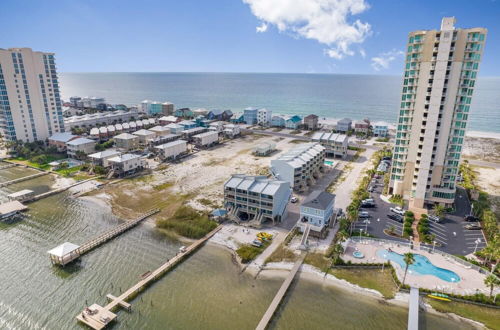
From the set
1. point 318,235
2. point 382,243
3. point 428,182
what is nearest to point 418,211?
point 428,182

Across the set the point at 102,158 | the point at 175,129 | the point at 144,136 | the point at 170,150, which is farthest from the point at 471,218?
the point at 175,129

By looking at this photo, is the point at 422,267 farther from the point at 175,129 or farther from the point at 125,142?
the point at 175,129

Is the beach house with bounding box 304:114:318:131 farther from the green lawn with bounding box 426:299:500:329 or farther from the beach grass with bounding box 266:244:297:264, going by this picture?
the green lawn with bounding box 426:299:500:329

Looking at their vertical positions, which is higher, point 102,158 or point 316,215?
point 102,158

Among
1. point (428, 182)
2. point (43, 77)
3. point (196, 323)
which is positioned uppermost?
point (43, 77)

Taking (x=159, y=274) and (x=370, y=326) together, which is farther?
(x=159, y=274)

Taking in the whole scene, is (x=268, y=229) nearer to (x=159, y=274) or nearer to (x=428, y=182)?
(x=159, y=274)

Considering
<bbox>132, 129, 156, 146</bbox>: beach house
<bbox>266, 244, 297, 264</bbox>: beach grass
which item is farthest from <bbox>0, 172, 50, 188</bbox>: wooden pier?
<bbox>266, 244, 297, 264</bbox>: beach grass
